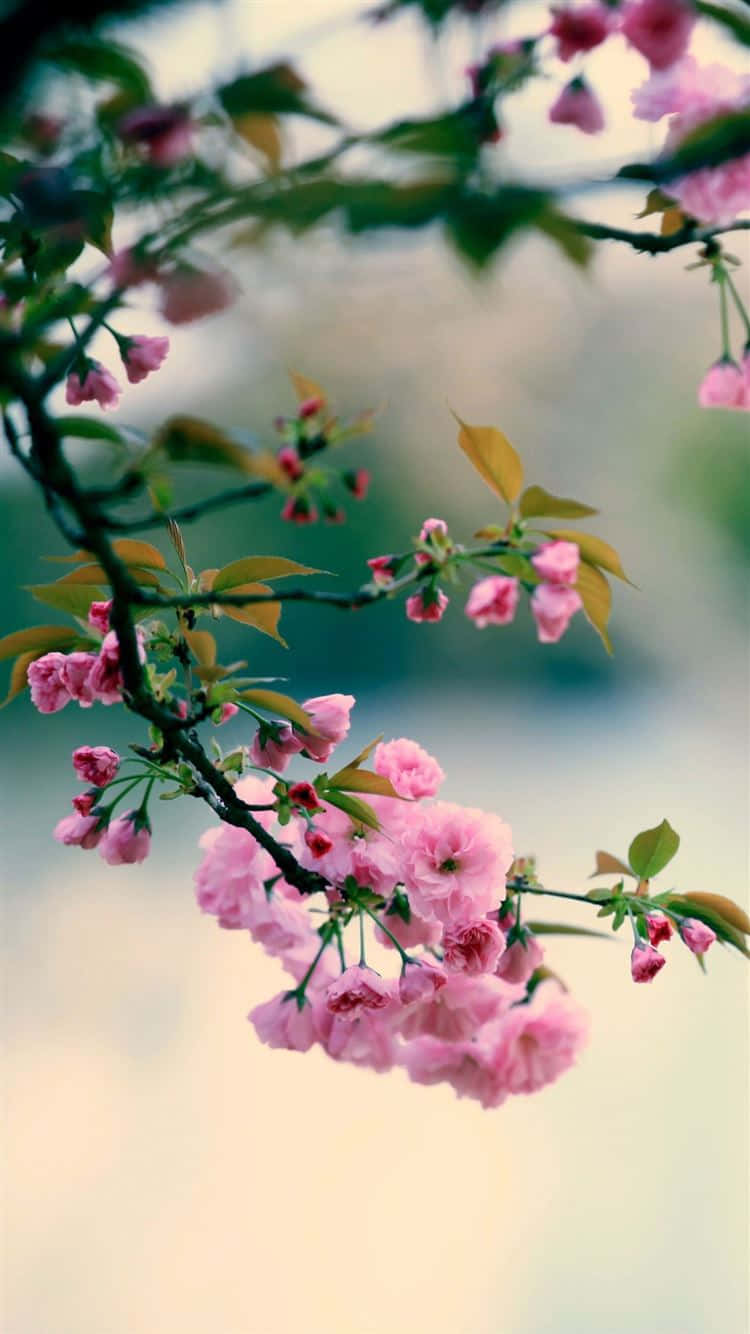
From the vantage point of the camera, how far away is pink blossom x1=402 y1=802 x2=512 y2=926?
60 cm

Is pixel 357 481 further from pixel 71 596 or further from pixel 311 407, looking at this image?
pixel 71 596

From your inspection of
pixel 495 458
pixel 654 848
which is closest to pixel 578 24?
pixel 495 458

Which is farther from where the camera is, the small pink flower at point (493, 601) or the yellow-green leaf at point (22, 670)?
the yellow-green leaf at point (22, 670)

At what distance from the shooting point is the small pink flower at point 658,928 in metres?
0.61

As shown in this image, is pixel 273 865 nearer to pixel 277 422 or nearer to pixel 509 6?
pixel 277 422

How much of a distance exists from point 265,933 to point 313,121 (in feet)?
1.29

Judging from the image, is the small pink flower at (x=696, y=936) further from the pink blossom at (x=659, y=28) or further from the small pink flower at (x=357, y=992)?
the pink blossom at (x=659, y=28)

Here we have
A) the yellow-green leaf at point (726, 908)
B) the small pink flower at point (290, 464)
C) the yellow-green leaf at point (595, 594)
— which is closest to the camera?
the small pink flower at point (290, 464)

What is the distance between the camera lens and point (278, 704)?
56cm

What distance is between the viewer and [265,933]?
2.13 feet

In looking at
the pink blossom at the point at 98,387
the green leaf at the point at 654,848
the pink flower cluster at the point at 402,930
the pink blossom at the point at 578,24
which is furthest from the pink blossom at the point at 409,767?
the pink blossom at the point at 578,24

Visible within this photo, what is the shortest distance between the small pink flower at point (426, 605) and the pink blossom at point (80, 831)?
0.21 m

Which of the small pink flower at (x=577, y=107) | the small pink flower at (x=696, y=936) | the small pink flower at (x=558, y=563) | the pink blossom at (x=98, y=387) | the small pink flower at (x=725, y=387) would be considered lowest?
the small pink flower at (x=696, y=936)

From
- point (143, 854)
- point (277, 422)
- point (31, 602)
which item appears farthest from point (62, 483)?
point (31, 602)
